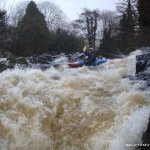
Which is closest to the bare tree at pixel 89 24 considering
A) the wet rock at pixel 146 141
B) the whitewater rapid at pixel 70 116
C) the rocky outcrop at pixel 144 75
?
the rocky outcrop at pixel 144 75

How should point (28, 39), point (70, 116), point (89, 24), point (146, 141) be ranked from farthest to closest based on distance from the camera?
1. point (89, 24)
2. point (28, 39)
3. point (70, 116)
4. point (146, 141)

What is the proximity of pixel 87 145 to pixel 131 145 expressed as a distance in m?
0.92

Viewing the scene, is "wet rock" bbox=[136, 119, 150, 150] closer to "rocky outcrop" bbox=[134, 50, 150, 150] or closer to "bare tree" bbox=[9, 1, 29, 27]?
"rocky outcrop" bbox=[134, 50, 150, 150]

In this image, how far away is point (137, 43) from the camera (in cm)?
2941

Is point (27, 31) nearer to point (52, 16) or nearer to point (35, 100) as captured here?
point (52, 16)

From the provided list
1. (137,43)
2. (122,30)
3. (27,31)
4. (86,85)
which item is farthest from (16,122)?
(122,30)

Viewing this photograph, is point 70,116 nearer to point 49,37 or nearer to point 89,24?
point 49,37

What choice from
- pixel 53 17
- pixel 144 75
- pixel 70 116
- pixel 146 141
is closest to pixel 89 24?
pixel 53 17

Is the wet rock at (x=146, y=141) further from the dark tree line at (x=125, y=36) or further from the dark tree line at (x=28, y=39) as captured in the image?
the dark tree line at (x=28, y=39)

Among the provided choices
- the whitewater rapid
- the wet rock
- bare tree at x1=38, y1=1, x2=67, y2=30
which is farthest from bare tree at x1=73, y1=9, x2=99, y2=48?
the wet rock

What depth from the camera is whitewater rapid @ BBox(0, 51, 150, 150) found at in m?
7.31

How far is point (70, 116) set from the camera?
844cm

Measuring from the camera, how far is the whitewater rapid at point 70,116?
731 cm

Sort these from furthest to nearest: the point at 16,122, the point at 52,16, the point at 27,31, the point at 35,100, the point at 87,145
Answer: the point at 52,16
the point at 27,31
the point at 35,100
the point at 16,122
the point at 87,145
